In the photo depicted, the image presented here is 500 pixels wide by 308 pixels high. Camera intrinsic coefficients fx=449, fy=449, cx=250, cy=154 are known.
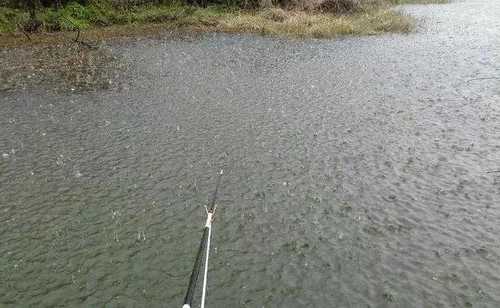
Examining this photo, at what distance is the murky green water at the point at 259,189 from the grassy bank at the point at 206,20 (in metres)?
10.6

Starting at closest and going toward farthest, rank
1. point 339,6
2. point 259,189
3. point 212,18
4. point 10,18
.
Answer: point 259,189 → point 10,18 → point 212,18 → point 339,6

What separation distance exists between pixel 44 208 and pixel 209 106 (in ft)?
28.7

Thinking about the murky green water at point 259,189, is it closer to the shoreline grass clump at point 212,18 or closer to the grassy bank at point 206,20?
the grassy bank at point 206,20

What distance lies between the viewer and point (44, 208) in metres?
11.0

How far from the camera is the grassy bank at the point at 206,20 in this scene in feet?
102

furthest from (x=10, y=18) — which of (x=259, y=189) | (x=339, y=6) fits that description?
(x=259, y=189)

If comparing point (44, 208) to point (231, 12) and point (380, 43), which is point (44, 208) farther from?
point (231, 12)

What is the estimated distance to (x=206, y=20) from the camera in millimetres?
Result: 34219

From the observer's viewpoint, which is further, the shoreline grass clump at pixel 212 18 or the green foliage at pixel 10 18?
the shoreline grass clump at pixel 212 18

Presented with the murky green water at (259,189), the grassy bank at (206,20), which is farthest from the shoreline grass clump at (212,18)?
the murky green water at (259,189)

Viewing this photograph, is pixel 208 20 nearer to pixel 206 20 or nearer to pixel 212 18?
pixel 206 20

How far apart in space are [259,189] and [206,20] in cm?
2495

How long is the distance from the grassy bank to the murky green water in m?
10.6

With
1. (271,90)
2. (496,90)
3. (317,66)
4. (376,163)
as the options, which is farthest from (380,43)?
(376,163)
